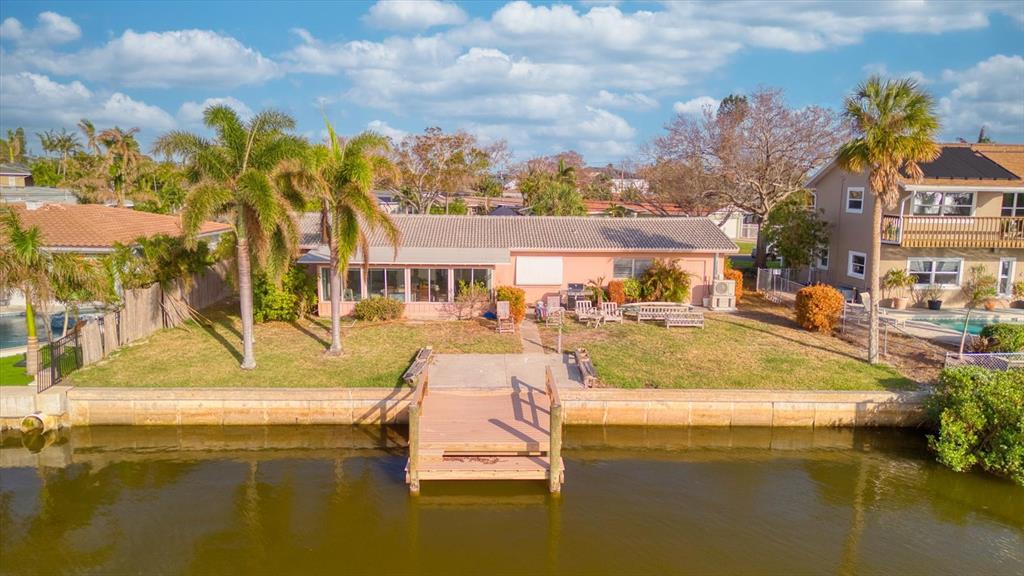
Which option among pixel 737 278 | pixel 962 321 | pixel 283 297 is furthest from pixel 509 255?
pixel 962 321

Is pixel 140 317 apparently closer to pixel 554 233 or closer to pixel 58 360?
pixel 58 360

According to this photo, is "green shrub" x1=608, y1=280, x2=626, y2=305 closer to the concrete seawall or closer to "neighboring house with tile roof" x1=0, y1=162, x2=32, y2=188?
the concrete seawall

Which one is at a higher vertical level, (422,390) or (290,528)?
(422,390)

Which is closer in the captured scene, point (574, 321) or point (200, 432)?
point (200, 432)

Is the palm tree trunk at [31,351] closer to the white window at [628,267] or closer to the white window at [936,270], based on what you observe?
the white window at [628,267]

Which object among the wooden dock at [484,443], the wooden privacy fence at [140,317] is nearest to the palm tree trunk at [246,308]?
the wooden privacy fence at [140,317]

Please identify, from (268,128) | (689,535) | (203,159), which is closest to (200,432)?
(203,159)

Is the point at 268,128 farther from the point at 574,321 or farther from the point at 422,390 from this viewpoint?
the point at 574,321

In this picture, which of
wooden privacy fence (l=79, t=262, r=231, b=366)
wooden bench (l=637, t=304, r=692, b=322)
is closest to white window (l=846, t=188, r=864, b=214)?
wooden bench (l=637, t=304, r=692, b=322)
